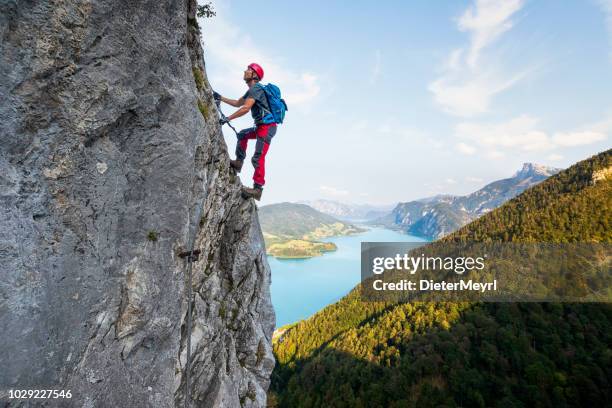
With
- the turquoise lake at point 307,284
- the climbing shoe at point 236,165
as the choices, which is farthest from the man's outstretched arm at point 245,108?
the turquoise lake at point 307,284

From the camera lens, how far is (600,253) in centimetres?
7306

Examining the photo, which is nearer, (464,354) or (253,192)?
(253,192)

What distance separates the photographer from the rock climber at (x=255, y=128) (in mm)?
7207

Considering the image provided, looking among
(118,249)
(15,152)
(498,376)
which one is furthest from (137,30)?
(498,376)

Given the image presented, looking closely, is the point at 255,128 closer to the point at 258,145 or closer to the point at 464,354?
the point at 258,145

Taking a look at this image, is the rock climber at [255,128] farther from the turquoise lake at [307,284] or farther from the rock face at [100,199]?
the turquoise lake at [307,284]

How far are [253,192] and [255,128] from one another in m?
1.68

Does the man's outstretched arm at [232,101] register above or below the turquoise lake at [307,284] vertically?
above

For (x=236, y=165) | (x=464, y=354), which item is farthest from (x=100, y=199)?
(x=464, y=354)

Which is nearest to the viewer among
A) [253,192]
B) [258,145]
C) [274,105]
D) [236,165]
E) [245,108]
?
[245,108]

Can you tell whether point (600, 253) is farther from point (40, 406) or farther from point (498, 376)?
point (40, 406)

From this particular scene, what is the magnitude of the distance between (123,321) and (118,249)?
1.01 meters

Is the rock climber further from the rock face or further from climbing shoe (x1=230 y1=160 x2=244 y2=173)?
the rock face

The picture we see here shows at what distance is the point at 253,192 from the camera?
8609 millimetres
